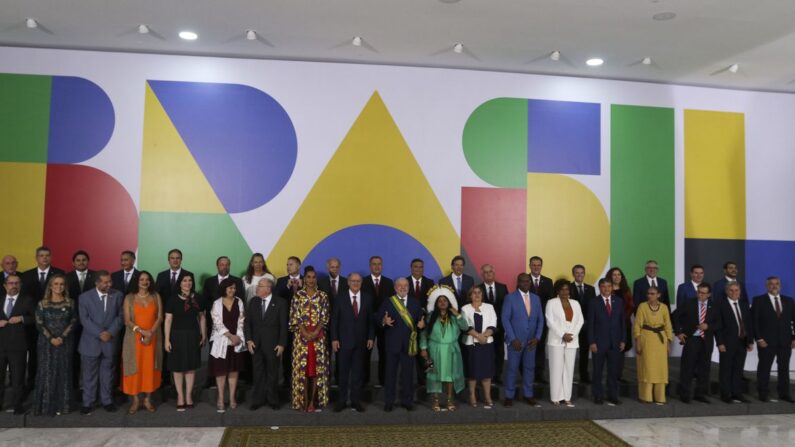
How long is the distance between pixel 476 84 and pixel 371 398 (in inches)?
177

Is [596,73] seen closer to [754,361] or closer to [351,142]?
[351,142]

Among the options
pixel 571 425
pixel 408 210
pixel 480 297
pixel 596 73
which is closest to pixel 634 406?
→ pixel 571 425

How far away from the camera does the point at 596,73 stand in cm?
877

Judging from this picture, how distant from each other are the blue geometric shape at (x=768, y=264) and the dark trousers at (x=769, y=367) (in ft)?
6.56

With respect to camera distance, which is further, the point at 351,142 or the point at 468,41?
the point at 351,142

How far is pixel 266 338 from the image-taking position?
6.30 m

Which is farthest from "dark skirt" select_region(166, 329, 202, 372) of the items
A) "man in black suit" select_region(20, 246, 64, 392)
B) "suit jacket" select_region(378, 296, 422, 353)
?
"suit jacket" select_region(378, 296, 422, 353)

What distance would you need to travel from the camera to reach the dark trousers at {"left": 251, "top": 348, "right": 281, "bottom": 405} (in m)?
6.30

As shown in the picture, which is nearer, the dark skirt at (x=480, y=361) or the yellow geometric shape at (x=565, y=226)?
the dark skirt at (x=480, y=361)

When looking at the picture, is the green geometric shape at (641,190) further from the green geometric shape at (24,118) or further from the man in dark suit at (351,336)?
the green geometric shape at (24,118)

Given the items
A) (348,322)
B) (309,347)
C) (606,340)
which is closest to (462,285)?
(348,322)

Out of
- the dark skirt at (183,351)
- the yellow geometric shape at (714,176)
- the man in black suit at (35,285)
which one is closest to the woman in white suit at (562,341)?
the yellow geometric shape at (714,176)

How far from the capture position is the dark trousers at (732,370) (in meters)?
7.13

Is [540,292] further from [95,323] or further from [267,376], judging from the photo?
[95,323]
